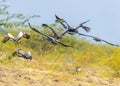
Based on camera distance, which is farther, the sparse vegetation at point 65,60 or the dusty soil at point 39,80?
the sparse vegetation at point 65,60

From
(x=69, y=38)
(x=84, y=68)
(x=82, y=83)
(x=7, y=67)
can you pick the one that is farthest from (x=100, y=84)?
(x=69, y=38)

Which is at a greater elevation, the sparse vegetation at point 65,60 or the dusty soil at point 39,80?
the dusty soil at point 39,80

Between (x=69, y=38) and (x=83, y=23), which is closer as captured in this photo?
(x=83, y=23)

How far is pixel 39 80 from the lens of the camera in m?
9.76

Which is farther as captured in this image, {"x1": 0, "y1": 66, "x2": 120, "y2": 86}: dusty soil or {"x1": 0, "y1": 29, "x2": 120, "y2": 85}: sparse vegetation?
{"x1": 0, "y1": 29, "x2": 120, "y2": 85}: sparse vegetation

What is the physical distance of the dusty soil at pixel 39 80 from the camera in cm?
941

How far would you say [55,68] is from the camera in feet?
44.1

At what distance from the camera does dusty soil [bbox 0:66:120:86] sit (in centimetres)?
941

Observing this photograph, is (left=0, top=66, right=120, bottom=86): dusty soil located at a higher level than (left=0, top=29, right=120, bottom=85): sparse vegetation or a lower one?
higher

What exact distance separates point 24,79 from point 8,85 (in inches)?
25.6

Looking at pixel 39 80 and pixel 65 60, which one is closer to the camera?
pixel 39 80

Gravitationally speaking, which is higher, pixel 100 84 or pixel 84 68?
pixel 100 84

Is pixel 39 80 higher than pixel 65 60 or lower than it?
higher

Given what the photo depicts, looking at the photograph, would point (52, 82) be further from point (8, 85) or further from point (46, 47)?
point (46, 47)
